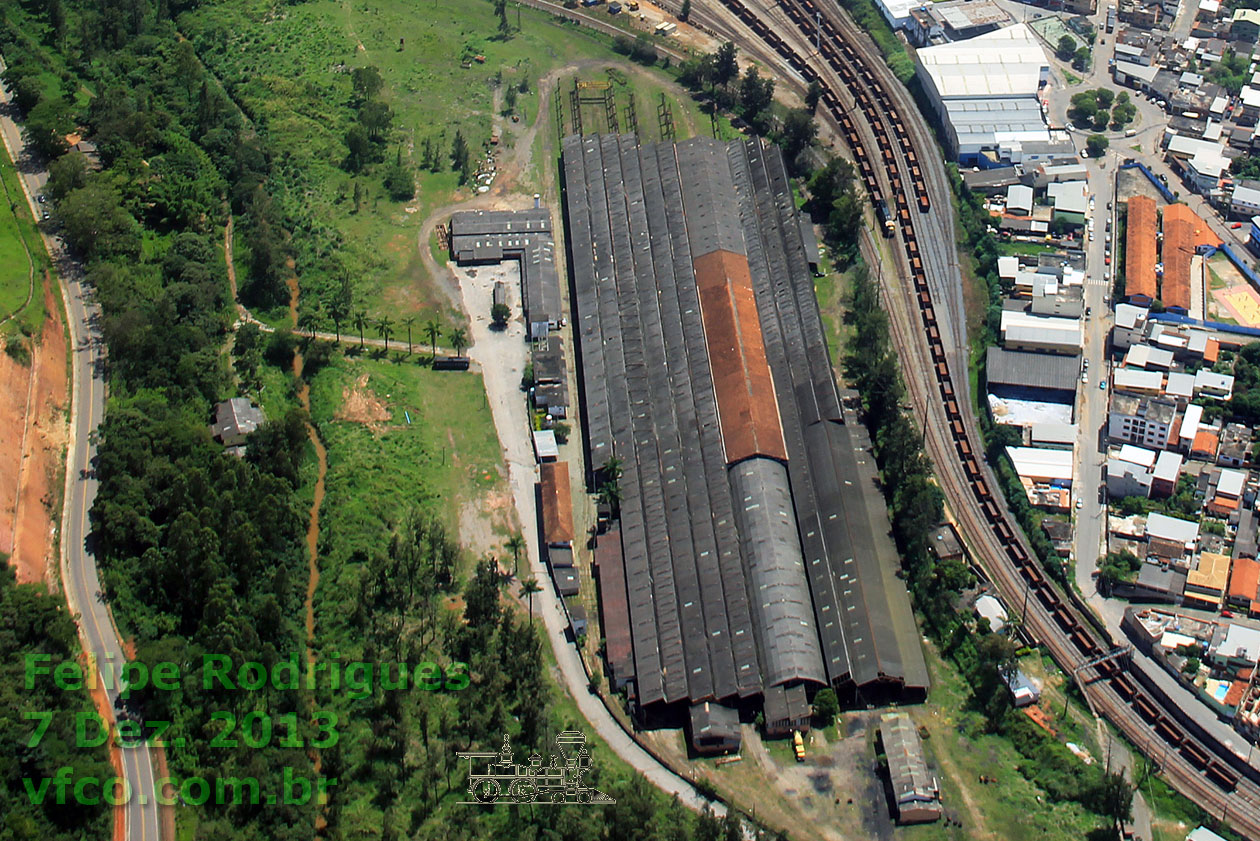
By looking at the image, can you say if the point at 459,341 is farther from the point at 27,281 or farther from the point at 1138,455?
the point at 1138,455

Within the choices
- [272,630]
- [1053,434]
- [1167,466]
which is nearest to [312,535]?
[272,630]

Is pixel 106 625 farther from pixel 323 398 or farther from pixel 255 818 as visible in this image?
pixel 323 398

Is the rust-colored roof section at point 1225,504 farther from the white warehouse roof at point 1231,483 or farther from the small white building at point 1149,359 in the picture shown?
the small white building at point 1149,359

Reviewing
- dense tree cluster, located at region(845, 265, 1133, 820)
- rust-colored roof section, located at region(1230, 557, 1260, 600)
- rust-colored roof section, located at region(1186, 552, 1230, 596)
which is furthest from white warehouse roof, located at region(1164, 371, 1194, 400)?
dense tree cluster, located at region(845, 265, 1133, 820)

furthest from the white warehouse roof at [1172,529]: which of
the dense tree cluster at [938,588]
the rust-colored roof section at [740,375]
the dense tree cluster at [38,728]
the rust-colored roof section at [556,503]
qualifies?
the dense tree cluster at [38,728]

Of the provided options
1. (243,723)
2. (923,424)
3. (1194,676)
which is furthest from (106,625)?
(1194,676)

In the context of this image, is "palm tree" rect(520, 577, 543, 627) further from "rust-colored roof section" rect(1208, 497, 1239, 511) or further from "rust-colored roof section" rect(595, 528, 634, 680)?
"rust-colored roof section" rect(1208, 497, 1239, 511)
